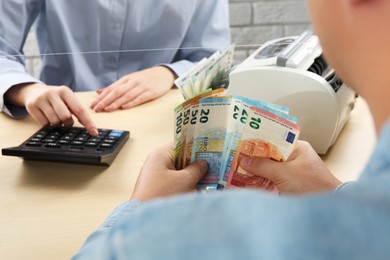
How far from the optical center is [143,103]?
113 centimetres

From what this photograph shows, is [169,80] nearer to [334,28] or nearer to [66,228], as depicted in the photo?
[66,228]

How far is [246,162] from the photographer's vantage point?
73cm

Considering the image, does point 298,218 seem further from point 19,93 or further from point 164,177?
point 19,93

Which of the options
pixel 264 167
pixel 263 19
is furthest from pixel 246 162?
pixel 263 19

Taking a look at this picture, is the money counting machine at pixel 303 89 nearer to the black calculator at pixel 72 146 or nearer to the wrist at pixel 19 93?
the black calculator at pixel 72 146

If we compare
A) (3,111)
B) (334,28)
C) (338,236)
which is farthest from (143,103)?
(338,236)

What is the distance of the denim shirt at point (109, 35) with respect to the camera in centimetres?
130

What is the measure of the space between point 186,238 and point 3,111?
902mm

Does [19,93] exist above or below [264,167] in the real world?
below

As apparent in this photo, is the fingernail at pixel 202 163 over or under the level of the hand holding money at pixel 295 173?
under

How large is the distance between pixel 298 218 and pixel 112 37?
3.78 ft

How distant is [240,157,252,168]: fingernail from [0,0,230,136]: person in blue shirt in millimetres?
489

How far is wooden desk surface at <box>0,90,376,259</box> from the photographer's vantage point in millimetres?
665

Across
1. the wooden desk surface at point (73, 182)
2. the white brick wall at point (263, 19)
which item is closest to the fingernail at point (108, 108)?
the wooden desk surface at point (73, 182)
